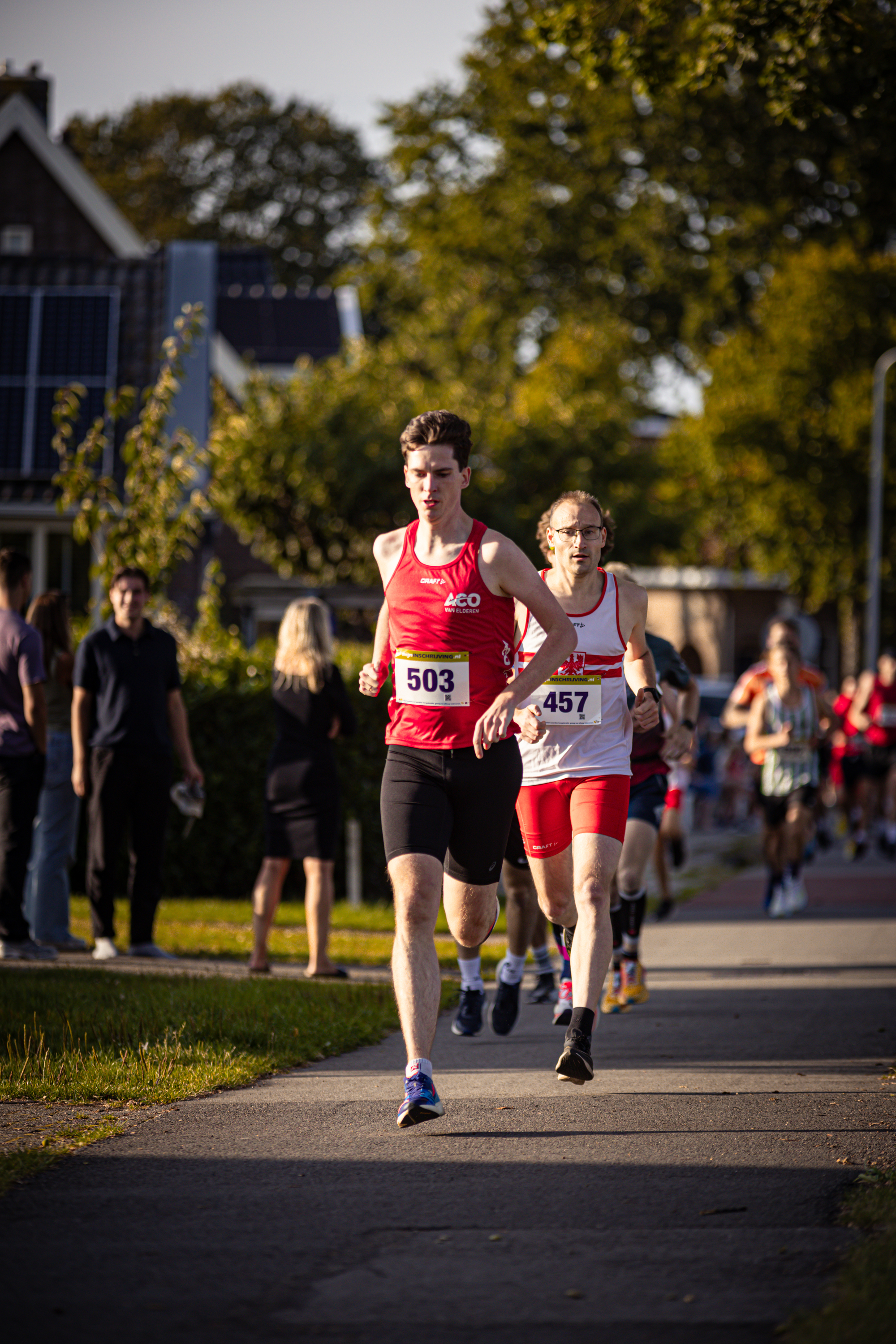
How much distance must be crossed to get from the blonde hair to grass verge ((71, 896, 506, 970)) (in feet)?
5.56

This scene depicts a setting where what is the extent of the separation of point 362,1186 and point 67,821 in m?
6.21

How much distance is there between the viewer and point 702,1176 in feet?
15.9

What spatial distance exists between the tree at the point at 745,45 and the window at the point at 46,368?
1429 centimetres

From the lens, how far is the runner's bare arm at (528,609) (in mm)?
5414

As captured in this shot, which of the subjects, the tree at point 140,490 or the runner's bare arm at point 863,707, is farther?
the runner's bare arm at point 863,707

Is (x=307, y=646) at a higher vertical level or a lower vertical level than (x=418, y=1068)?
higher

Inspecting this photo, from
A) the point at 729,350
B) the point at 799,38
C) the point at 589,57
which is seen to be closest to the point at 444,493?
the point at 799,38

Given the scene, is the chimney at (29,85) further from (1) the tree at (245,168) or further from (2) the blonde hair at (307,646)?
(2) the blonde hair at (307,646)

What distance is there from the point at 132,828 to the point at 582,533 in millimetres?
4260

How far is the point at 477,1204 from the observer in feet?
14.9

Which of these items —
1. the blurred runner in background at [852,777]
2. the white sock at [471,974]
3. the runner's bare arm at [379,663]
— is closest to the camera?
the runner's bare arm at [379,663]

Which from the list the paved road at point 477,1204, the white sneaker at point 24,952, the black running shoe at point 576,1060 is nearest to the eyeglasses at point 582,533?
the black running shoe at point 576,1060

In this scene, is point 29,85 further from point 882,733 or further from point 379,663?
point 379,663

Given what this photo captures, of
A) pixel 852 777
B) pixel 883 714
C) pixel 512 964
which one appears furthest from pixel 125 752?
pixel 852 777
